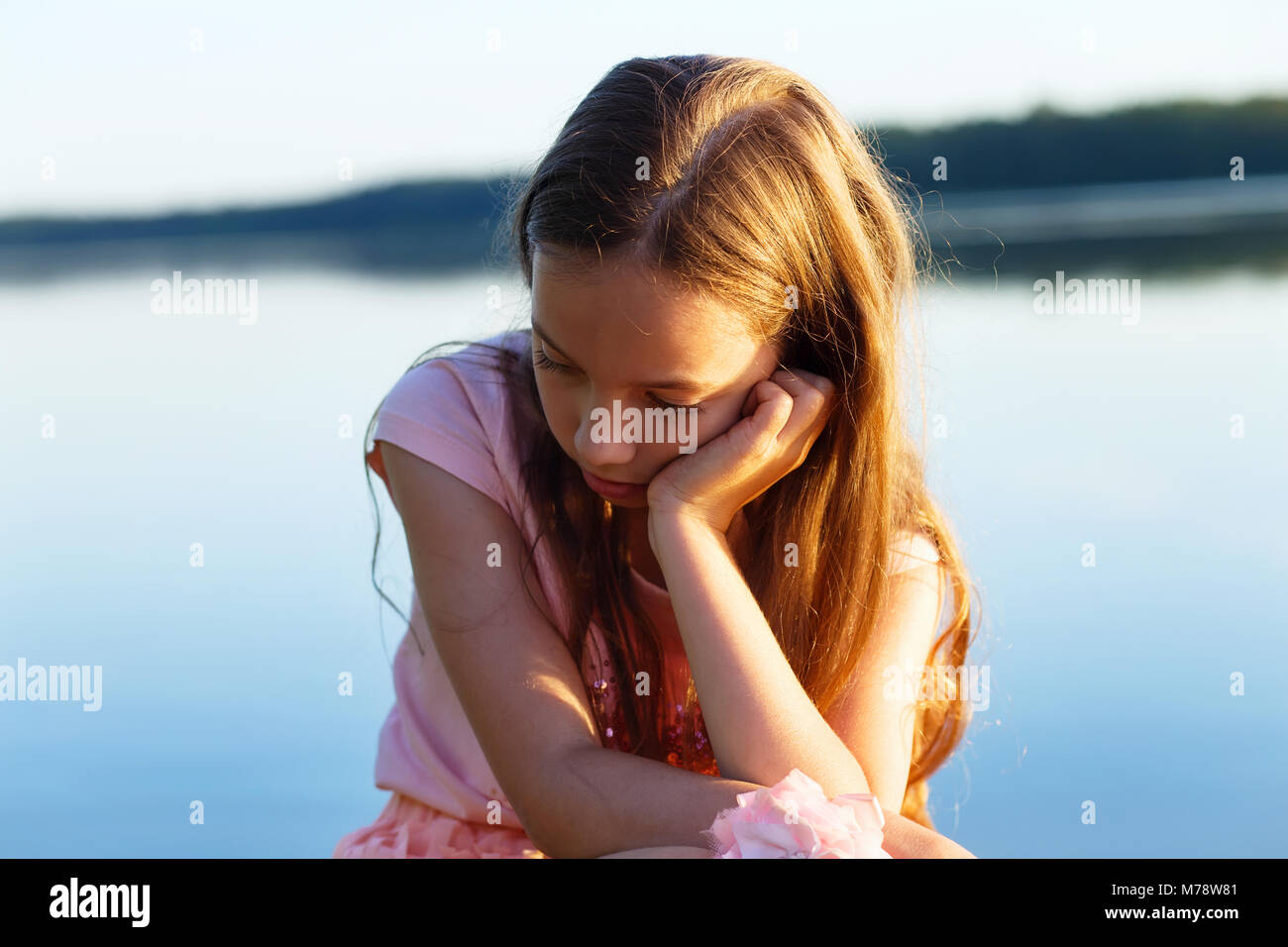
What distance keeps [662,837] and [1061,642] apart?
6.37ft

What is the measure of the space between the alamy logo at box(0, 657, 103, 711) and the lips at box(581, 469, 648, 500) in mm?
1965

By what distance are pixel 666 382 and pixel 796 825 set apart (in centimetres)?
55

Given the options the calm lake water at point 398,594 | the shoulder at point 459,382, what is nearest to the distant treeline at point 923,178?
the calm lake water at point 398,594

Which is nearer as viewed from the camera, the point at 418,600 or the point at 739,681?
the point at 739,681

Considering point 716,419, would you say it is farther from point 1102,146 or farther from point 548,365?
point 1102,146

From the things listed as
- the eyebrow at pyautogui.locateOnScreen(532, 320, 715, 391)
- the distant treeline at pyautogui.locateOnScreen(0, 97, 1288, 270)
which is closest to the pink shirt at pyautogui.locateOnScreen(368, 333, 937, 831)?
the eyebrow at pyautogui.locateOnScreen(532, 320, 715, 391)

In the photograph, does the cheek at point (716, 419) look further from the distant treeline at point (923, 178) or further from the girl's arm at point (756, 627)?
the distant treeline at point (923, 178)

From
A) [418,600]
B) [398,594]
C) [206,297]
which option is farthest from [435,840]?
[206,297]

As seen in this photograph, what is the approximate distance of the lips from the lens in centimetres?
164

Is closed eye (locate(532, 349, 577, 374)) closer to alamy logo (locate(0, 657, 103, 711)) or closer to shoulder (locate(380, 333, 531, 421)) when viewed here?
shoulder (locate(380, 333, 531, 421))

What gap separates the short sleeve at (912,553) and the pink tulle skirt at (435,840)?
0.63 meters

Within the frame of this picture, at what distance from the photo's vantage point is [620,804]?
1.42 metres

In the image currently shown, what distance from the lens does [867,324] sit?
1706mm
